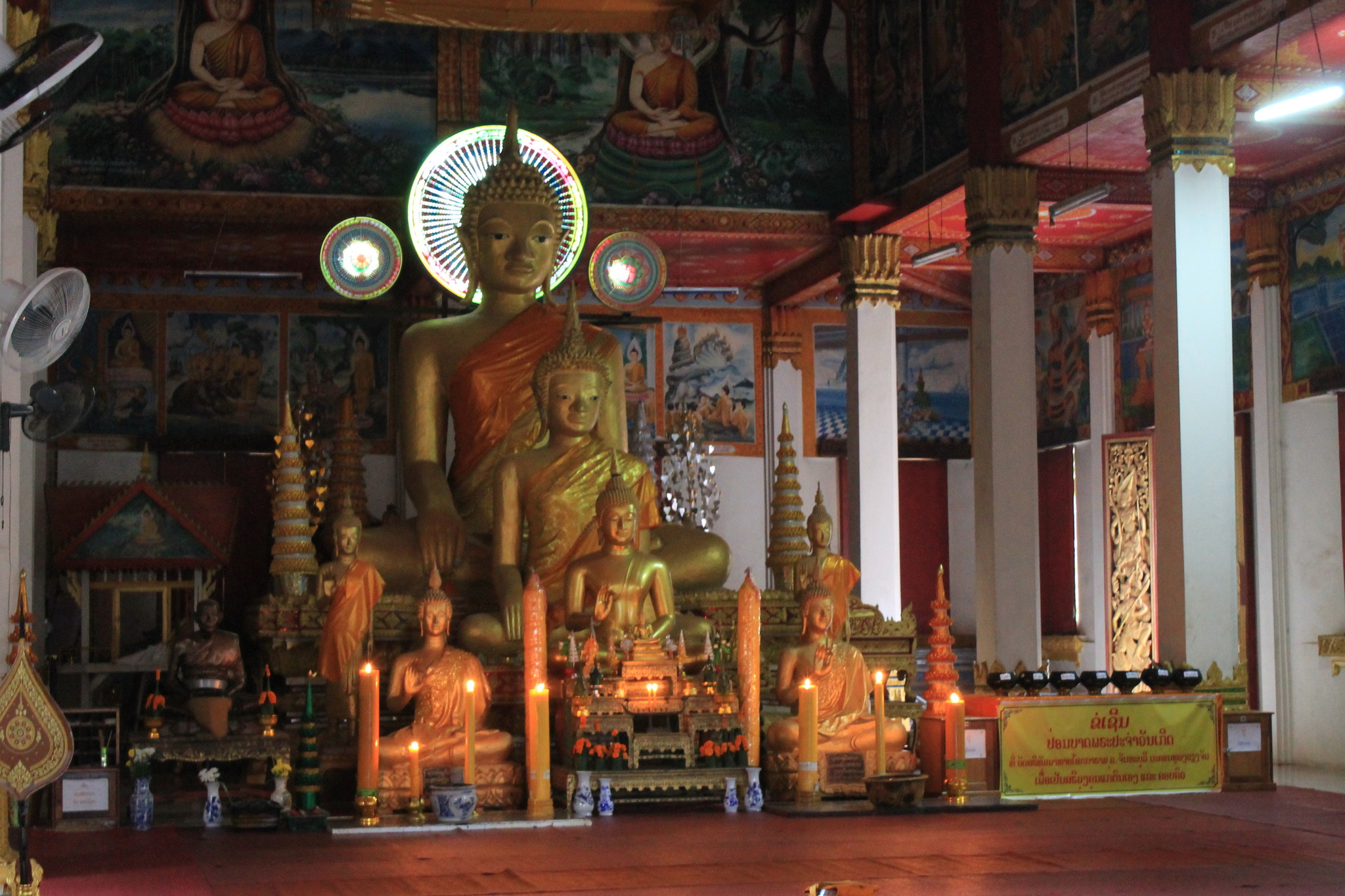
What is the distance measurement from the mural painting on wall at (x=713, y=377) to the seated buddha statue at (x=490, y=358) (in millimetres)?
4048

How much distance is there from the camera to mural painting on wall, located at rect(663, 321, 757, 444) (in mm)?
16062

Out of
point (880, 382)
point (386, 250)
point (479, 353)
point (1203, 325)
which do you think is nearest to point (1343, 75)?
point (1203, 325)

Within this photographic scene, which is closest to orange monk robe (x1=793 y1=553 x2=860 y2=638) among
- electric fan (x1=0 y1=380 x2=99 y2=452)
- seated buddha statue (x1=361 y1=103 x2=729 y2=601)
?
seated buddha statue (x1=361 y1=103 x2=729 y2=601)

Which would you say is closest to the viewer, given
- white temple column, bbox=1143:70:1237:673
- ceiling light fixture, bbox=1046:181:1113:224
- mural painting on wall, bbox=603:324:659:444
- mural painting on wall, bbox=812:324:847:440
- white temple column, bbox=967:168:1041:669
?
white temple column, bbox=1143:70:1237:673

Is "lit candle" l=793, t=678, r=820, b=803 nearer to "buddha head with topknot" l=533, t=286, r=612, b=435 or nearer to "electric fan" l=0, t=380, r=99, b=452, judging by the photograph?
"buddha head with topknot" l=533, t=286, r=612, b=435

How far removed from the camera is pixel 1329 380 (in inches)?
492

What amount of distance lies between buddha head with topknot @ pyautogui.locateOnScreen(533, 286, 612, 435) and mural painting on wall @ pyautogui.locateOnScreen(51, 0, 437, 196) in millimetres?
4305

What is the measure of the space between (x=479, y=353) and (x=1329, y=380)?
5806 mm

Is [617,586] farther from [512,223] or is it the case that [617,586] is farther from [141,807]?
[512,223]

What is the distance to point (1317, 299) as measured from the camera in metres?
12.7

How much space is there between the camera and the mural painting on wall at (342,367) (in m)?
15.3

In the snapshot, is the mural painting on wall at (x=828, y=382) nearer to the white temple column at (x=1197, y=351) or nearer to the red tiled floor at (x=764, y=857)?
the white temple column at (x=1197, y=351)

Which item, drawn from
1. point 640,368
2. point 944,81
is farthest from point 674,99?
point 640,368

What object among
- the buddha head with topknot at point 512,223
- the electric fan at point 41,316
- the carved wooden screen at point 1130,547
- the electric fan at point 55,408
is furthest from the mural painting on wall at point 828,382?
the electric fan at point 41,316
